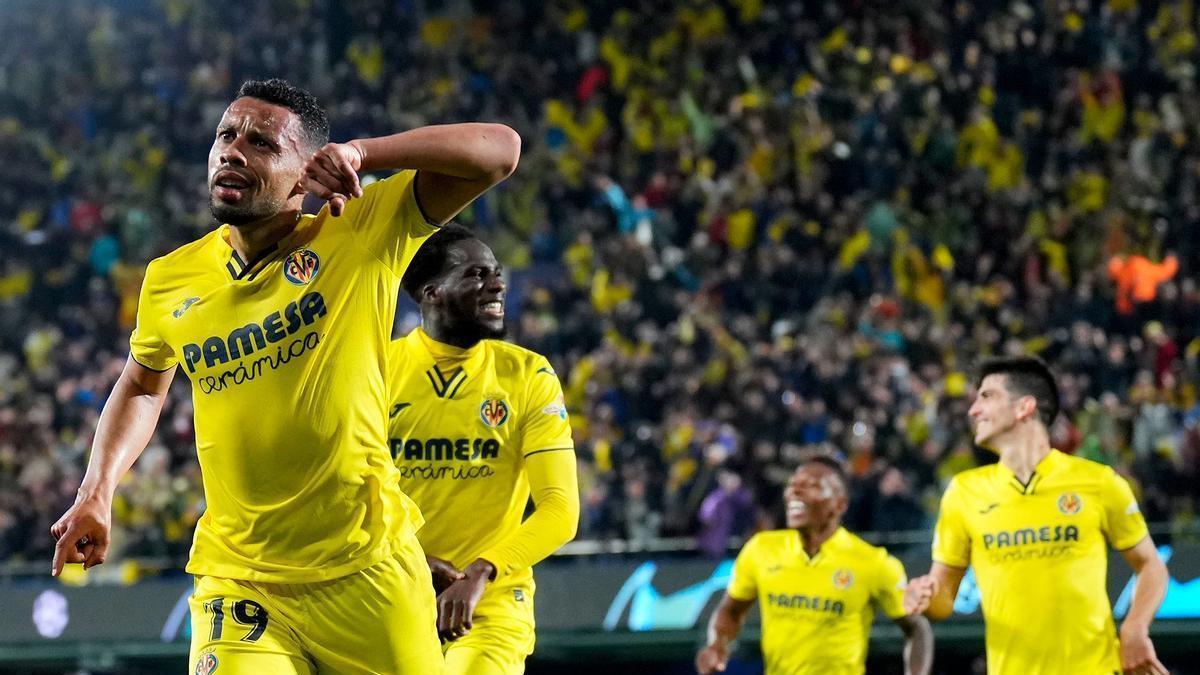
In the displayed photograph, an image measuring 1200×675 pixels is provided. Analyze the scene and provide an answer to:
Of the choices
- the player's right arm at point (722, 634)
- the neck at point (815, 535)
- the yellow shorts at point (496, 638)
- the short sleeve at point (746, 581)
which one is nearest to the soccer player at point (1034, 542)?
the neck at point (815, 535)

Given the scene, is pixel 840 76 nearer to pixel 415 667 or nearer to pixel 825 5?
pixel 825 5

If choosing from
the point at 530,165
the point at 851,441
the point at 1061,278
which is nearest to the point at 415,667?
the point at 851,441

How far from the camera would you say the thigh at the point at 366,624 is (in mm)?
4379

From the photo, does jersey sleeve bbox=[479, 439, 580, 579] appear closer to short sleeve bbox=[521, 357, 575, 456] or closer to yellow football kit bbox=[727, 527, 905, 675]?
short sleeve bbox=[521, 357, 575, 456]

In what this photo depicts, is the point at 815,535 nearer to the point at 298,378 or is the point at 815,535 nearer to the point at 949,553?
the point at 949,553

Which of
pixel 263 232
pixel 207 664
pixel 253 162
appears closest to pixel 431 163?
pixel 253 162

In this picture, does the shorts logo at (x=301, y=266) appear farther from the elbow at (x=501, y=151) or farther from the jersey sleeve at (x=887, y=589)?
the jersey sleeve at (x=887, y=589)

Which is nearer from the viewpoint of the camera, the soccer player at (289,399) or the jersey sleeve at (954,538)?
the soccer player at (289,399)

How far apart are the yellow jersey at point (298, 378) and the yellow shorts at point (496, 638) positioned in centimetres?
126

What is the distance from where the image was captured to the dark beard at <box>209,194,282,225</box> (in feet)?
13.6

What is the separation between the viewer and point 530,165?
749 inches

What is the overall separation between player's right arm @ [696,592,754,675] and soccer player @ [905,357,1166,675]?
1451 mm

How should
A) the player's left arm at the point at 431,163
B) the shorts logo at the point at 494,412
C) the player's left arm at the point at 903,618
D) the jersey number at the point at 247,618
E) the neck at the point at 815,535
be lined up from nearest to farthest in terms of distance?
the player's left arm at the point at 431,163
the jersey number at the point at 247,618
the shorts logo at the point at 494,412
the player's left arm at the point at 903,618
the neck at the point at 815,535

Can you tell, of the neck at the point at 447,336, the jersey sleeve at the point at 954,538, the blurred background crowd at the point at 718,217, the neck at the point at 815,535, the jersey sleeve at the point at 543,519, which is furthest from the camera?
the blurred background crowd at the point at 718,217
